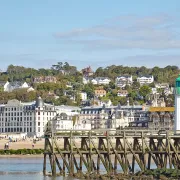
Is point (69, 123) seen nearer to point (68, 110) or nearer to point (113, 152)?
point (68, 110)

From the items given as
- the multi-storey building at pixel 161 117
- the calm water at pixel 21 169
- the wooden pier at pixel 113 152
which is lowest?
the calm water at pixel 21 169

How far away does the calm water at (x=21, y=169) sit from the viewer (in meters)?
64.3

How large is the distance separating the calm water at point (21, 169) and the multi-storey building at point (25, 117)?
9078 centimetres

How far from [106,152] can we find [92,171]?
169 cm

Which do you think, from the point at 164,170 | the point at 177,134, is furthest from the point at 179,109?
the point at 164,170

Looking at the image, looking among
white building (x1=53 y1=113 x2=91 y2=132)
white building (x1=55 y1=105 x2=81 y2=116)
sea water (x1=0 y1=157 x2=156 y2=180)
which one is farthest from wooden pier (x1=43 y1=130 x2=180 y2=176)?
white building (x1=55 y1=105 x2=81 y2=116)

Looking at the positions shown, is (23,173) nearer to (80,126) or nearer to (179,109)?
(179,109)

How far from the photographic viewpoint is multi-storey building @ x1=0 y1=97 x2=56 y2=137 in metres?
180

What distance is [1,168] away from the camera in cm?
7450

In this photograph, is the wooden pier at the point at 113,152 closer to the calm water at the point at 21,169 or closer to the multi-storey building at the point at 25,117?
the calm water at the point at 21,169

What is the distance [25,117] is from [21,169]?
360ft

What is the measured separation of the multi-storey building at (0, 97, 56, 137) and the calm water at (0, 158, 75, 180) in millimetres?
90775

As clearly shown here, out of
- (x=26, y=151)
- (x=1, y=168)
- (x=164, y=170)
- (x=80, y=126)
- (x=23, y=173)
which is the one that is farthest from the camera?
(x=80, y=126)

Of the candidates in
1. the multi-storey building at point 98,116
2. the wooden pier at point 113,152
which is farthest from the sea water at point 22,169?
the multi-storey building at point 98,116
